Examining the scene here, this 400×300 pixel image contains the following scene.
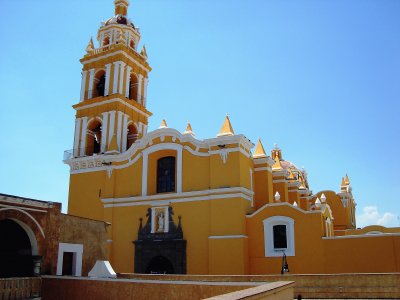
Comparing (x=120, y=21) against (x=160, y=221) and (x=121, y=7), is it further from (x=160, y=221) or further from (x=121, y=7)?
(x=160, y=221)

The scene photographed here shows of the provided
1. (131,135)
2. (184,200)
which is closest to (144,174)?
(184,200)

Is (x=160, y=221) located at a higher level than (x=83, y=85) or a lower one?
lower

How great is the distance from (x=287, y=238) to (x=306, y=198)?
14178 mm

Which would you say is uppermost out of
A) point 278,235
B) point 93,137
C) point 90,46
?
point 90,46

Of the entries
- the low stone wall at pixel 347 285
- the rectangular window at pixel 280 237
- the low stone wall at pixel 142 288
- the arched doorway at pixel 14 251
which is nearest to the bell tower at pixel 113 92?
the rectangular window at pixel 280 237

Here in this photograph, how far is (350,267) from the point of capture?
19.8 m

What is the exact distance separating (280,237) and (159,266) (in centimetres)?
702

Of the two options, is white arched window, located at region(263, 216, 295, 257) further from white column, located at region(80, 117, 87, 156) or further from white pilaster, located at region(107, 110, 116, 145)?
white column, located at region(80, 117, 87, 156)

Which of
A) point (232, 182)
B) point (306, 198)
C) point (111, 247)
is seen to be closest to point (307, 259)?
point (232, 182)

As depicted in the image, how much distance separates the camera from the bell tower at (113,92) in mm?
27766

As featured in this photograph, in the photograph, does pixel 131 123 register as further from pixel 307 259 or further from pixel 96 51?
pixel 307 259

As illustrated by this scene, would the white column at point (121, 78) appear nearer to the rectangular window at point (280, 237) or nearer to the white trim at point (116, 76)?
the white trim at point (116, 76)

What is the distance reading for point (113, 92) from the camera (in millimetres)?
28203

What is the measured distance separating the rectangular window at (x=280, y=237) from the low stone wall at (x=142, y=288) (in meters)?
11.2
